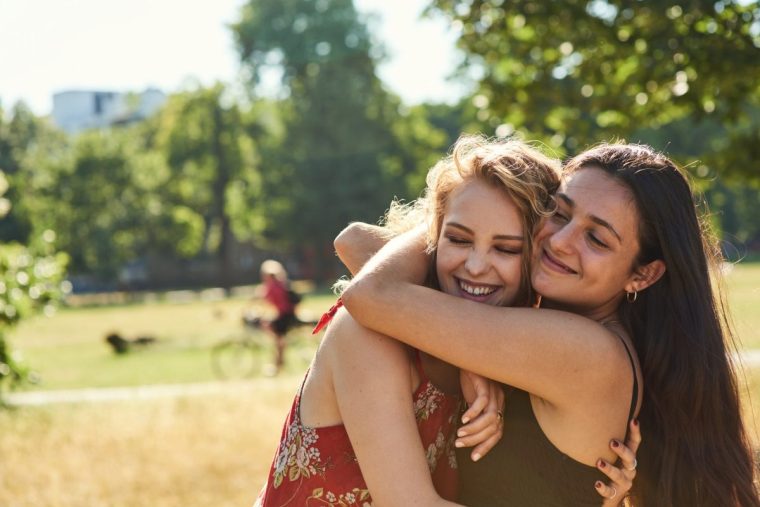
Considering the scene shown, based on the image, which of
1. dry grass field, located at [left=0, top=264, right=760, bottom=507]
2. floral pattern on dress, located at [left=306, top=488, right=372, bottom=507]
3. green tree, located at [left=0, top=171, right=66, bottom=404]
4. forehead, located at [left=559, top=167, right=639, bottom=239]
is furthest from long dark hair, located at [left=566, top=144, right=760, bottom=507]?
green tree, located at [left=0, top=171, right=66, bottom=404]

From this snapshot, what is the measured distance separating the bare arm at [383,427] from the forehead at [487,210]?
1.59 feet

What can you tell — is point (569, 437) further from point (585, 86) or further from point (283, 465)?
point (585, 86)

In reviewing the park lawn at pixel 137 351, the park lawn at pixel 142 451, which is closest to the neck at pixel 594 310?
the park lawn at pixel 142 451

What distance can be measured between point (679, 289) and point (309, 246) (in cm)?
4971

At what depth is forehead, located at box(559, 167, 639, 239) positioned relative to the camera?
262 cm

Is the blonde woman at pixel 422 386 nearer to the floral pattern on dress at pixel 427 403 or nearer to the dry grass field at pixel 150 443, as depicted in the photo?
the floral pattern on dress at pixel 427 403

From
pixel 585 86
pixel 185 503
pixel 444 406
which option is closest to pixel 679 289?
pixel 444 406

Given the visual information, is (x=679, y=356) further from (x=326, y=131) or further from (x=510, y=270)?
(x=326, y=131)

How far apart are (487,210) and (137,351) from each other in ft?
71.8

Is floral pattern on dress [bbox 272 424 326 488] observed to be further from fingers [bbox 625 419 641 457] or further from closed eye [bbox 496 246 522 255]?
fingers [bbox 625 419 641 457]

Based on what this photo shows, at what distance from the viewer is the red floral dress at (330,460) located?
8.02 ft

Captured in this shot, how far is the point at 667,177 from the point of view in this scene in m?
2.65

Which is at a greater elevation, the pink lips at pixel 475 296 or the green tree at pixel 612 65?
the green tree at pixel 612 65

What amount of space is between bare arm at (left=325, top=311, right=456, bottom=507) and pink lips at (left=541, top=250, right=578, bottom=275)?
598 mm
